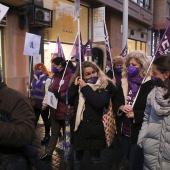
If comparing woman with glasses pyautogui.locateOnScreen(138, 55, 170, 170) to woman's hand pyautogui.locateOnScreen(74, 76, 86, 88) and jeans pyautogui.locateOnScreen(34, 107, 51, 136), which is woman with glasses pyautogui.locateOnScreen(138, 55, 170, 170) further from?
jeans pyautogui.locateOnScreen(34, 107, 51, 136)

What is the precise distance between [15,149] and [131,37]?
55.0 feet

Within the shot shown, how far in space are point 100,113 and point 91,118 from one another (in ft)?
0.47

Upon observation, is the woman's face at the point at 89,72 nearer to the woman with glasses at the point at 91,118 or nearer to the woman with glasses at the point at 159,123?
the woman with glasses at the point at 91,118

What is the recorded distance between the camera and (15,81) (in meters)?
9.15

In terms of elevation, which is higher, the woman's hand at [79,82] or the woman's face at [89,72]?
the woman's face at [89,72]

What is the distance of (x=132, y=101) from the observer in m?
3.36

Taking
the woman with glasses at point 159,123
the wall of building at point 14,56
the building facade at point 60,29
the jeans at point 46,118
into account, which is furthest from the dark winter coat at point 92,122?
the wall of building at point 14,56

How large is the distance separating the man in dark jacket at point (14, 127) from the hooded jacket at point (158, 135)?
127 centimetres

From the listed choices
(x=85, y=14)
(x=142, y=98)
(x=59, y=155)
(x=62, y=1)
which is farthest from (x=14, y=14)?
(x=142, y=98)

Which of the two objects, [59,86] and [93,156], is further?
[59,86]

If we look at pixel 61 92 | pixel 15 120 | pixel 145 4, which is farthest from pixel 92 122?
pixel 145 4

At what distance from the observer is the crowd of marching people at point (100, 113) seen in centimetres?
160

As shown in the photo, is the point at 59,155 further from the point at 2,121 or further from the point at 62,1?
the point at 62,1

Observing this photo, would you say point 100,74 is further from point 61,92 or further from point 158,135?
point 158,135
